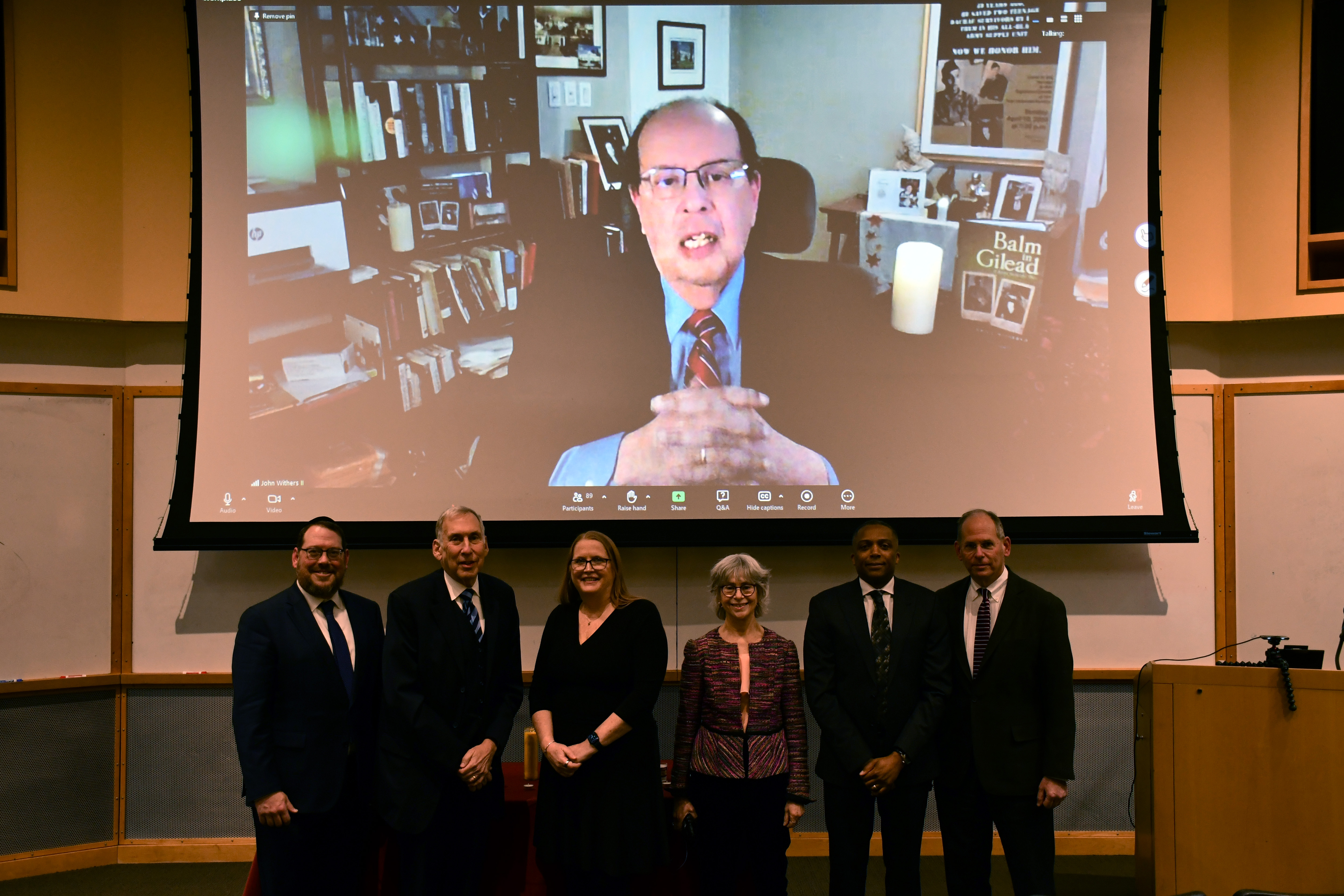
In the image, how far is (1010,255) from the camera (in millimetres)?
4473

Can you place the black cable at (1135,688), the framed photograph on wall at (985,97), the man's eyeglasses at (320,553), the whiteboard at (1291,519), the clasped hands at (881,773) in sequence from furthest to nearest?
the whiteboard at (1291,519), the framed photograph on wall at (985,97), the black cable at (1135,688), the clasped hands at (881,773), the man's eyeglasses at (320,553)

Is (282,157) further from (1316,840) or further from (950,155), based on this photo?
(1316,840)

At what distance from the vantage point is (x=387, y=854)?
336 centimetres

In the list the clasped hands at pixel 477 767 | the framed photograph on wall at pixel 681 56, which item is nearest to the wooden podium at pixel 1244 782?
the clasped hands at pixel 477 767

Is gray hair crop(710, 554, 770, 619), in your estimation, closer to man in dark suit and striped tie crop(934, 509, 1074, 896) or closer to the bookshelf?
man in dark suit and striped tie crop(934, 509, 1074, 896)

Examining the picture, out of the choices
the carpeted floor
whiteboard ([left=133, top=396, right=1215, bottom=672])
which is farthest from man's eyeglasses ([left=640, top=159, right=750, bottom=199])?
the carpeted floor

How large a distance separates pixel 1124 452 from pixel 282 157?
13.1ft

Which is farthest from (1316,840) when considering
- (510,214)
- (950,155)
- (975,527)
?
(510,214)

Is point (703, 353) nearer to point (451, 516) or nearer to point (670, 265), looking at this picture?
point (670, 265)

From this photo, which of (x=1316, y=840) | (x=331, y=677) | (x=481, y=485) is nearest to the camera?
(x=331, y=677)

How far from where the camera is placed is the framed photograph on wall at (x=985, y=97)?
4.44 m

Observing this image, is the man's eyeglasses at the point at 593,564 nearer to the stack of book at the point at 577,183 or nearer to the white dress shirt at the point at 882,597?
the white dress shirt at the point at 882,597

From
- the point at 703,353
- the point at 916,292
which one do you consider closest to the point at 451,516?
the point at 703,353

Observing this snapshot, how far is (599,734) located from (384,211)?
258 centimetres
